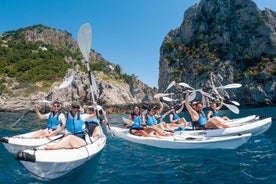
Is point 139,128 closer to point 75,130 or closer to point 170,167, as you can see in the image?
point 170,167

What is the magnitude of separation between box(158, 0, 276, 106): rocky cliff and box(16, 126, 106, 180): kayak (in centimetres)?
5488

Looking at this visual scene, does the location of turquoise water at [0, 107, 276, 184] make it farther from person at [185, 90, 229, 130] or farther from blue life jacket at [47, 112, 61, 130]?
blue life jacket at [47, 112, 61, 130]

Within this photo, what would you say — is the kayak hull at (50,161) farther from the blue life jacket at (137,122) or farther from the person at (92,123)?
the blue life jacket at (137,122)

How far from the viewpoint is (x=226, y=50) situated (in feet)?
219

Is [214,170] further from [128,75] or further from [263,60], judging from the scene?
[128,75]

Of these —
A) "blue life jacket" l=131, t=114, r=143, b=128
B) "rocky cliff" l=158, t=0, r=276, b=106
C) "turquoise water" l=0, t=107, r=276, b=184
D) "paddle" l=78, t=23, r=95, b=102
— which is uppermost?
"rocky cliff" l=158, t=0, r=276, b=106

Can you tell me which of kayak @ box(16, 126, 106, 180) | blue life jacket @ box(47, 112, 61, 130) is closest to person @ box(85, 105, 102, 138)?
blue life jacket @ box(47, 112, 61, 130)

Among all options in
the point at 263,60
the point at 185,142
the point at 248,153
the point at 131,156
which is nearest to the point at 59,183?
the point at 131,156

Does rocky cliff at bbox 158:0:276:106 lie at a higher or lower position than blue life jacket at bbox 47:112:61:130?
higher

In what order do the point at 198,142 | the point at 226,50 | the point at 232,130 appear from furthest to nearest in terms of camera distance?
the point at 226,50 < the point at 232,130 < the point at 198,142

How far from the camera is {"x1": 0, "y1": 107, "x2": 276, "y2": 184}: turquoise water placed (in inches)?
235

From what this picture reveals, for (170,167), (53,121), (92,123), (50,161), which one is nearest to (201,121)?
(170,167)

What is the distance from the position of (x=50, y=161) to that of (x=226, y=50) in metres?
68.3

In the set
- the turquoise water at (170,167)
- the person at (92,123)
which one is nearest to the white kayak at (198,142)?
the turquoise water at (170,167)
